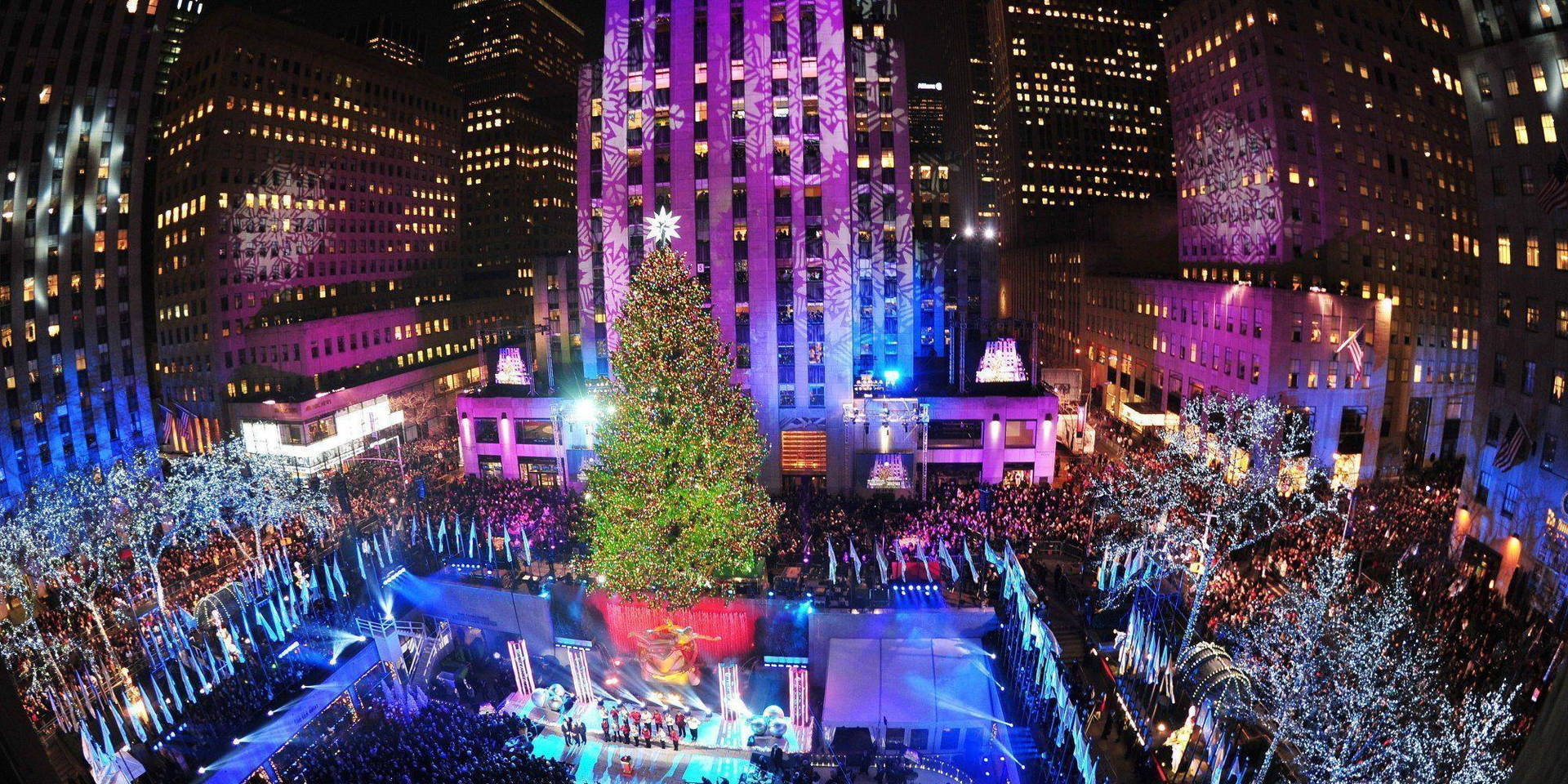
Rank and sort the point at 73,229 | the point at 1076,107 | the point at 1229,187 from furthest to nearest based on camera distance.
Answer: the point at 1076,107, the point at 1229,187, the point at 73,229

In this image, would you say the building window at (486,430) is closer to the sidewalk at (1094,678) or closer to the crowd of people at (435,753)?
the crowd of people at (435,753)

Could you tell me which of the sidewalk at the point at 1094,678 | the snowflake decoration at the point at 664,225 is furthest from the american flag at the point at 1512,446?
the snowflake decoration at the point at 664,225

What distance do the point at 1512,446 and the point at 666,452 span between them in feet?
99.8

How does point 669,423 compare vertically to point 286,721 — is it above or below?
above

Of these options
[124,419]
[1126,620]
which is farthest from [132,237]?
[1126,620]

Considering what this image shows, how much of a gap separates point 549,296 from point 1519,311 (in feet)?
222

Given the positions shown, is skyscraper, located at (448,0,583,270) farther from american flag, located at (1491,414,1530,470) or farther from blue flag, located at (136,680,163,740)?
american flag, located at (1491,414,1530,470)

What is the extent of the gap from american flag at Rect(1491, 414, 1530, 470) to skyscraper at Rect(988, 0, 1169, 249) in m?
74.6

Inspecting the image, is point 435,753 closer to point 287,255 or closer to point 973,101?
point 287,255

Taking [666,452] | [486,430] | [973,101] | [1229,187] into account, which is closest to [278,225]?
[486,430]

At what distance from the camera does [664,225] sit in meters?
41.2

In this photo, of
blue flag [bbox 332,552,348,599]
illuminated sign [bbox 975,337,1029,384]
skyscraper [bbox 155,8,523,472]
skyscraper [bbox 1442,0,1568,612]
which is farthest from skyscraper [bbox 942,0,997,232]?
blue flag [bbox 332,552,348,599]

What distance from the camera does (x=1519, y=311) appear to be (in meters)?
28.2

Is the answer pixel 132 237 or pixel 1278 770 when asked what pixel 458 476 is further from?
pixel 1278 770
